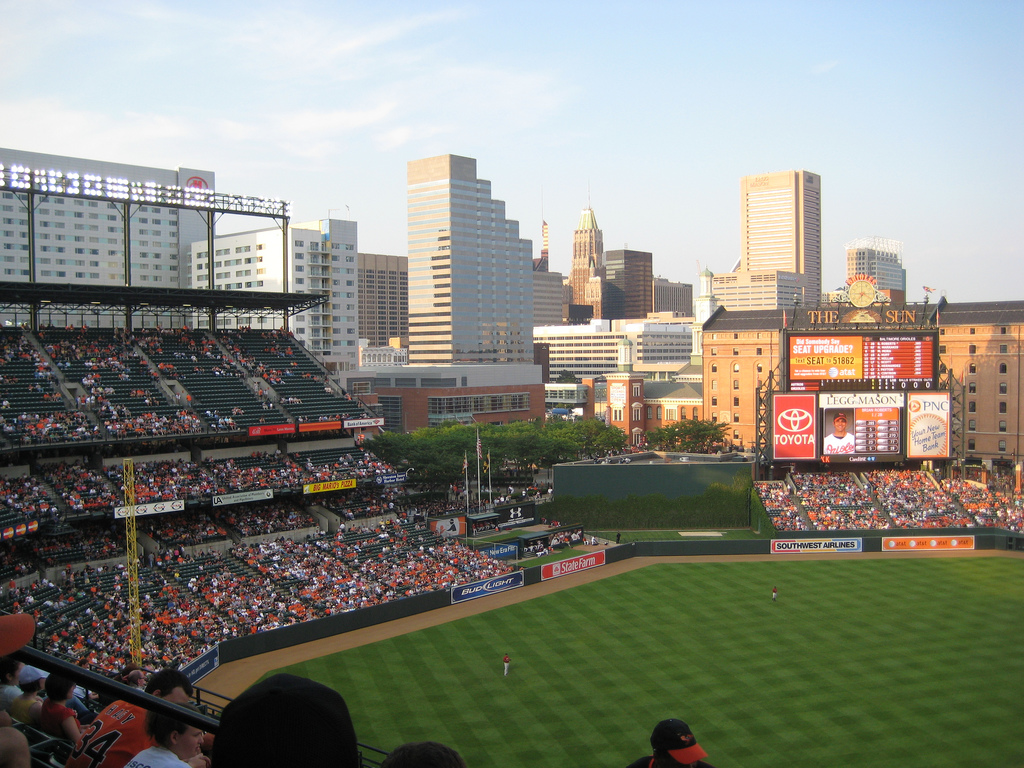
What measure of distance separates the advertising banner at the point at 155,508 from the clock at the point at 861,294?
45.3 m

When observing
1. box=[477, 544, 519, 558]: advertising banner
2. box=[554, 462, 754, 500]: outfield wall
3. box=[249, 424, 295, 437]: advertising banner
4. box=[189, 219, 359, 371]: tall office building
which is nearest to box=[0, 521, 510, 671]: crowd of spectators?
box=[477, 544, 519, 558]: advertising banner

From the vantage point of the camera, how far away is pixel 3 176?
4212 cm

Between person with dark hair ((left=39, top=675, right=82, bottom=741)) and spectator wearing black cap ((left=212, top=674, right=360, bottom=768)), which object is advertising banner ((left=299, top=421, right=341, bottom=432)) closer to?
person with dark hair ((left=39, top=675, right=82, bottom=741))

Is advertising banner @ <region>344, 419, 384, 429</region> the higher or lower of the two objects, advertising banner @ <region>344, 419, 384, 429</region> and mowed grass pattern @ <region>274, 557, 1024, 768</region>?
the higher

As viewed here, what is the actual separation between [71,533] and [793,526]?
1720 inches

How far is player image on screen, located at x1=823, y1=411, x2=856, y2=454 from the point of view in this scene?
Answer: 58.2 metres

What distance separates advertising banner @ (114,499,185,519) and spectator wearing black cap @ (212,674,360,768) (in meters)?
36.7

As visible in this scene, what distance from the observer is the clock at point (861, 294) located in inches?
2283

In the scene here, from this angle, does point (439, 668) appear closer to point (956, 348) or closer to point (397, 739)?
point (397, 739)

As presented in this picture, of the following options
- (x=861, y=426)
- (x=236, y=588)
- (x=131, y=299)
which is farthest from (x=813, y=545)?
(x=131, y=299)

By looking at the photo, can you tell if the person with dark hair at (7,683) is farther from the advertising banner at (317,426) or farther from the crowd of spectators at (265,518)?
the advertising banner at (317,426)

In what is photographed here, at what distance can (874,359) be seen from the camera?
5756 cm

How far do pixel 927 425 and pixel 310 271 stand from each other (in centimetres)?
7937

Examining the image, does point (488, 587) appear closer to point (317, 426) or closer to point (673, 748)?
point (317, 426)
